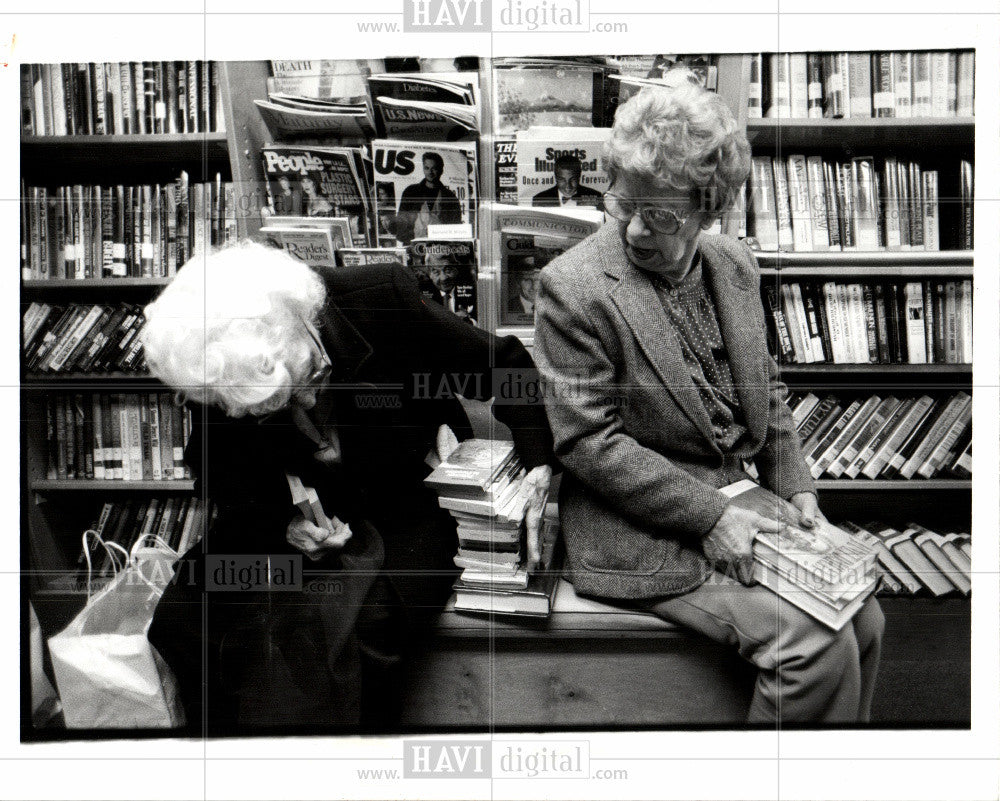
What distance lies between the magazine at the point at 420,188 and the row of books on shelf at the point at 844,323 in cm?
60

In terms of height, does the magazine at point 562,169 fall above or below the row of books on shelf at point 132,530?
above

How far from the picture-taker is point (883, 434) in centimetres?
136

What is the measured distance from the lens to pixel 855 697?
1.10m

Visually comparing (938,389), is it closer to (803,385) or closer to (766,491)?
(803,385)

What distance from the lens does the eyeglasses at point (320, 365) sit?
3.78 ft

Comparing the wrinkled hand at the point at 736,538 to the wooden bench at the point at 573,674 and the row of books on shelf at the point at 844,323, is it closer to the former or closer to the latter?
the wooden bench at the point at 573,674

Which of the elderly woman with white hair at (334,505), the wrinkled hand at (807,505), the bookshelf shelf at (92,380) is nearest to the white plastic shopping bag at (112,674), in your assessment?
the elderly woman with white hair at (334,505)

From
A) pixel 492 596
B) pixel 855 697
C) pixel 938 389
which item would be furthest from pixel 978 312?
pixel 492 596

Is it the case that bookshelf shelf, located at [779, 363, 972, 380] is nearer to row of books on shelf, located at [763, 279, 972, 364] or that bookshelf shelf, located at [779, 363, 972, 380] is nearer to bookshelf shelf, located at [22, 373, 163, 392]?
row of books on shelf, located at [763, 279, 972, 364]

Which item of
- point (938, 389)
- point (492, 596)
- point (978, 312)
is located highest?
point (978, 312)

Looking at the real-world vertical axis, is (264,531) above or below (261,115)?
below

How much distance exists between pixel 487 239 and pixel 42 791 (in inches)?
46.9

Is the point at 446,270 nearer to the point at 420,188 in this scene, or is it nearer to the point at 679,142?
the point at 420,188

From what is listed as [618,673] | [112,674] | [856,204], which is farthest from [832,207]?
[112,674]
